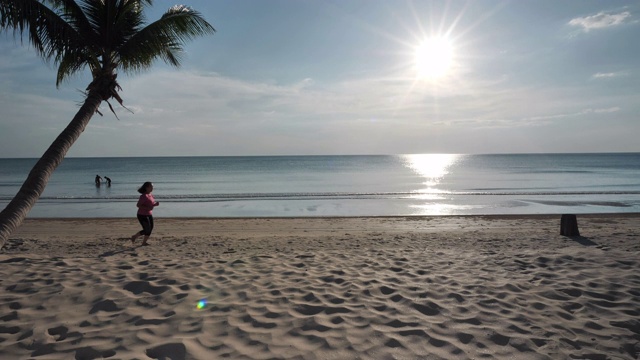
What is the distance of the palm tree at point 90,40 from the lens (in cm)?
642

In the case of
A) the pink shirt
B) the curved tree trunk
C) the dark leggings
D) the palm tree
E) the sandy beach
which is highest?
the palm tree

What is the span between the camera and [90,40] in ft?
25.8

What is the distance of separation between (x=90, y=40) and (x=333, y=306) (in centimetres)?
771

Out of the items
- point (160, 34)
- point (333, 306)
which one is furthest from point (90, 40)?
point (333, 306)

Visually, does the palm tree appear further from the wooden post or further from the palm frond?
the wooden post

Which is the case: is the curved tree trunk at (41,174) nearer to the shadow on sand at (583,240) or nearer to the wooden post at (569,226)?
the shadow on sand at (583,240)

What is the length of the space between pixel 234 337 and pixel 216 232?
9.04 metres

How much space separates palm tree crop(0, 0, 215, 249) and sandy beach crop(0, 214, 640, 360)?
179cm

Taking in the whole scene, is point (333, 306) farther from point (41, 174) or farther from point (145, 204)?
point (145, 204)

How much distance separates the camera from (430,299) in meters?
4.70

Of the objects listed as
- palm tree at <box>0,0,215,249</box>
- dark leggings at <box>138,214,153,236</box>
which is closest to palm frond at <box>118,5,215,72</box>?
palm tree at <box>0,0,215,249</box>

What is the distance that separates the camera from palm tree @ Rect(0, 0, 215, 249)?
6418mm

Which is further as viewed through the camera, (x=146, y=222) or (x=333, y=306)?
(x=146, y=222)

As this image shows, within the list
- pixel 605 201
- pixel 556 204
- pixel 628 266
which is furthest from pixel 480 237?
pixel 605 201
